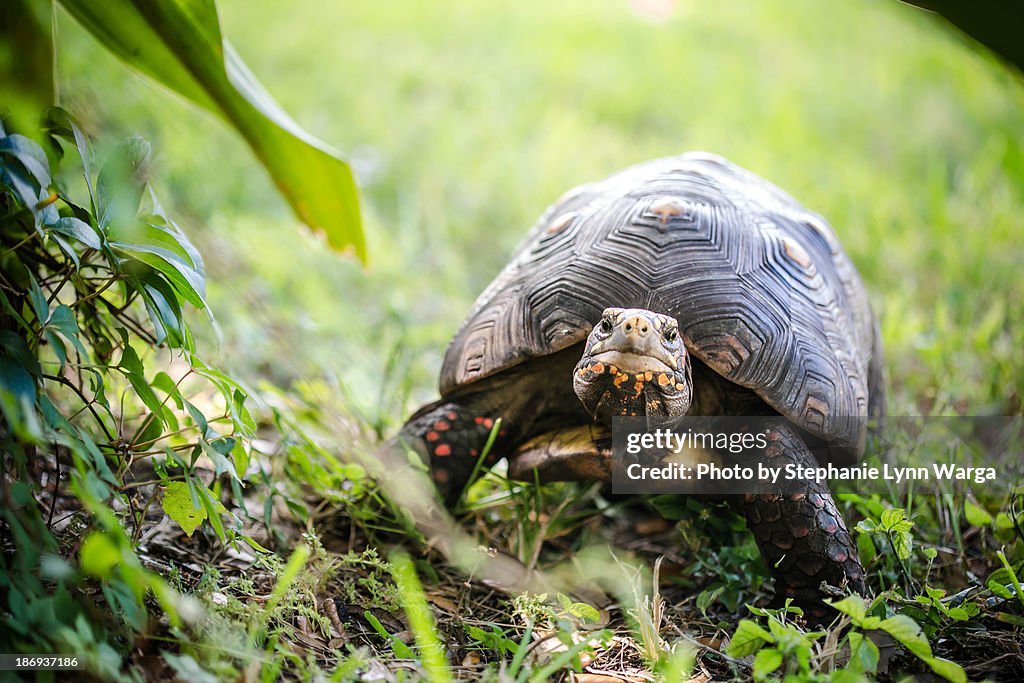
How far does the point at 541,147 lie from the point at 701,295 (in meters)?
3.25

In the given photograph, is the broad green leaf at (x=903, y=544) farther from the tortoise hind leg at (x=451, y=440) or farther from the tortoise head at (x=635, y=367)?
the tortoise hind leg at (x=451, y=440)

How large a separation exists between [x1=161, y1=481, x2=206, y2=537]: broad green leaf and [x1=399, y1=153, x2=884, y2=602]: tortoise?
667 millimetres

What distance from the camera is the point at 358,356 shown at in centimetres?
307

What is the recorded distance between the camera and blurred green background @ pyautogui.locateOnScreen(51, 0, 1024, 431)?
3.11 metres

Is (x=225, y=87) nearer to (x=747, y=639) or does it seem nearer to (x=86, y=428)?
(x=86, y=428)

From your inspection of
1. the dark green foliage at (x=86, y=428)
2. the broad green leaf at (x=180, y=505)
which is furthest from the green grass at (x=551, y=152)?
the broad green leaf at (x=180, y=505)

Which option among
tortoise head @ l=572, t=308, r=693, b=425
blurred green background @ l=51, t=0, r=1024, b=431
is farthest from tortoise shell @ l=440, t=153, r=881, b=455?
blurred green background @ l=51, t=0, r=1024, b=431

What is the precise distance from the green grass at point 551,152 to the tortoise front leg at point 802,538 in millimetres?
124

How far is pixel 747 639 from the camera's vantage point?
134 cm

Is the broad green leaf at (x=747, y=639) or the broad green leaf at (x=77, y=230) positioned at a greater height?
the broad green leaf at (x=77, y=230)

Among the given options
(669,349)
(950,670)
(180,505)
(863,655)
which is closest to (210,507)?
(180,505)

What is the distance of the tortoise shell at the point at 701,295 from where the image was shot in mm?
1801

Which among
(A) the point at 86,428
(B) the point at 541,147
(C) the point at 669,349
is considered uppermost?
→ (B) the point at 541,147

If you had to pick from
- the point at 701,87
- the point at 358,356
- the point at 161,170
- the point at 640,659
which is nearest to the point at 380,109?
the point at 161,170
